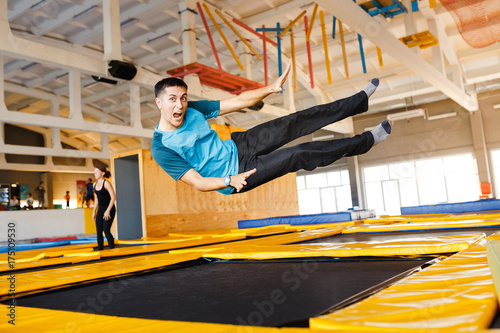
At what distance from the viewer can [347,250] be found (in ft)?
8.23

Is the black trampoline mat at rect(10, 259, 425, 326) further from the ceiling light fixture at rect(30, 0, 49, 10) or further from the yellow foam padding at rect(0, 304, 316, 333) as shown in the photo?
the ceiling light fixture at rect(30, 0, 49, 10)

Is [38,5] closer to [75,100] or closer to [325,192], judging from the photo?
[75,100]

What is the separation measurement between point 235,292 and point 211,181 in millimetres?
726

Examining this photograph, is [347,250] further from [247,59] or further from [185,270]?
[247,59]

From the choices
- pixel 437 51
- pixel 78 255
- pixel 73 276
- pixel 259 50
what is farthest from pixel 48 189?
pixel 73 276

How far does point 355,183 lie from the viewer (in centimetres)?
1520

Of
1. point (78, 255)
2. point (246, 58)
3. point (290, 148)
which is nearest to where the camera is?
point (290, 148)

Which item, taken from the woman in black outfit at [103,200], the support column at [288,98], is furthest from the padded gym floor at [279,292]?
the support column at [288,98]

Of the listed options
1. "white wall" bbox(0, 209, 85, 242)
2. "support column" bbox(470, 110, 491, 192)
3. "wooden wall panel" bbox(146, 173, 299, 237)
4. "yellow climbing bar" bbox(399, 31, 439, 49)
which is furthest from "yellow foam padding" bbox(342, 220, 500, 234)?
"support column" bbox(470, 110, 491, 192)

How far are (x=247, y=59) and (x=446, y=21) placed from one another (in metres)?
5.14

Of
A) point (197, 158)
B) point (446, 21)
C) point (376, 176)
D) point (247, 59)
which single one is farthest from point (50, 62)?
Answer: point (376, 176)

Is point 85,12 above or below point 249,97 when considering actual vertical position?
above

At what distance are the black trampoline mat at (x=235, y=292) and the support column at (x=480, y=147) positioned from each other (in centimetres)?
1248

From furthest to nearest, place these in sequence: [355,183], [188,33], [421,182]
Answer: [355,183] < [421,182] < [188,33]
